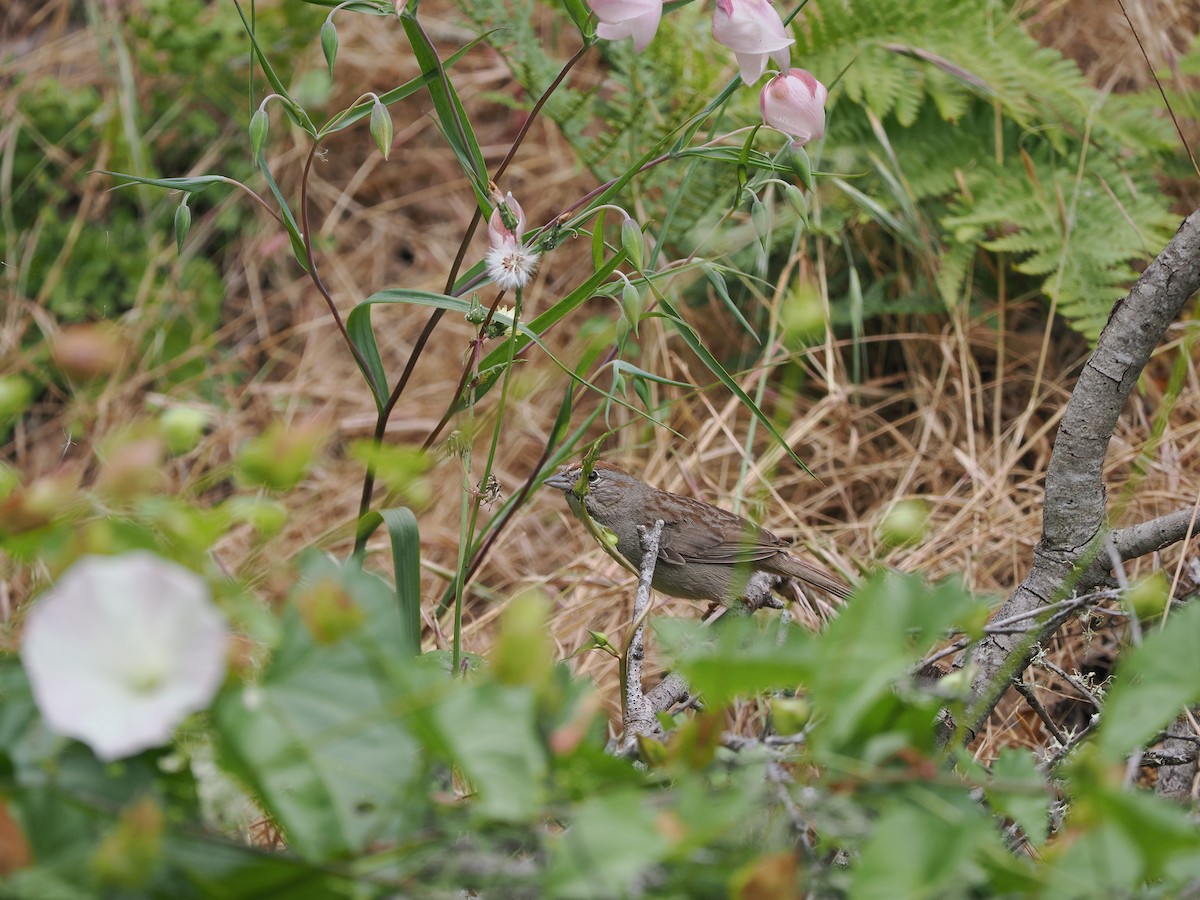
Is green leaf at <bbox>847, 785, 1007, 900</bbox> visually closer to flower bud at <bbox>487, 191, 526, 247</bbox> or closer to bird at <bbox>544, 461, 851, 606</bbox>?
flower bud at <bbox>487, 191, 526, 247</bbox>

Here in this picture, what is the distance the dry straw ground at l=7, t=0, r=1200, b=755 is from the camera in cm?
261

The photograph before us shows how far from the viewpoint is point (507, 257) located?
1635mm

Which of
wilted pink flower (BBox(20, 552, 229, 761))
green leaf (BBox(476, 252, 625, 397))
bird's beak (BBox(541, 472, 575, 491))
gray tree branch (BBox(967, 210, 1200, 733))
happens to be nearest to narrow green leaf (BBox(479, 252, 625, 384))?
green leaf (BBox(476, 252, 625, 397))

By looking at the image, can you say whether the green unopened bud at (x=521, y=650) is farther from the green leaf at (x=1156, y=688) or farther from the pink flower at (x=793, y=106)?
the pink flower at (x=793, y=106)

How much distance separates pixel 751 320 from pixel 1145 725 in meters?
2.65

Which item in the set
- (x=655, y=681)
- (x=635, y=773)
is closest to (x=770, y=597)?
(x=655, y=681)

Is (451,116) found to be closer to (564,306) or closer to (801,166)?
(564,306)

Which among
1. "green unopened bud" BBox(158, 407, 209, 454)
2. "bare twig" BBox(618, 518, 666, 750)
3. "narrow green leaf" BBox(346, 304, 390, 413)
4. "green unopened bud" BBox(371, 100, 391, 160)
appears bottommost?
"bare twig" BBox(618, 518, 666, 750)

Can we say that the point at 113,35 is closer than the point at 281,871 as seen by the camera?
No

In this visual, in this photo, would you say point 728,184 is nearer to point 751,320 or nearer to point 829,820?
point 751,320

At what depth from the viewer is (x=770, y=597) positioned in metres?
1.96

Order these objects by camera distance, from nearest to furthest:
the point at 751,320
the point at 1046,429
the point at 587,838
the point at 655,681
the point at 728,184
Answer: the point at 587,838, the point at 655,681, the point at 1046,429, the point at 728,184, the point at 751,320

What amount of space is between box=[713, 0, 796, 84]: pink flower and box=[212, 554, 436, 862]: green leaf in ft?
3.39

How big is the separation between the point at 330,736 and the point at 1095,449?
1291 mm
